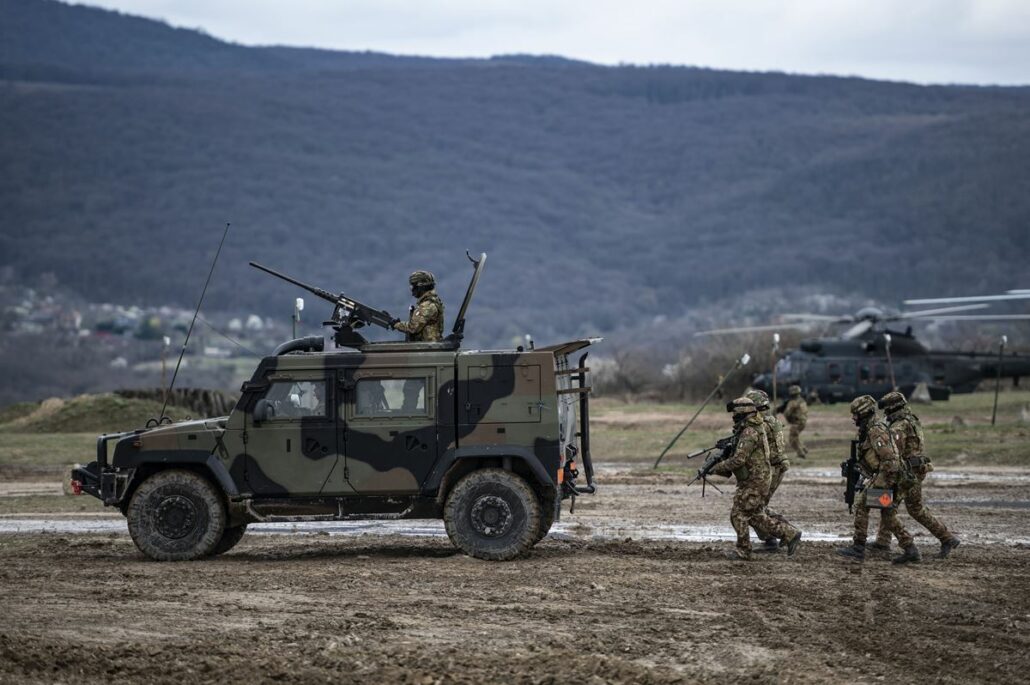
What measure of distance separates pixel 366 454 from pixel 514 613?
3558mm

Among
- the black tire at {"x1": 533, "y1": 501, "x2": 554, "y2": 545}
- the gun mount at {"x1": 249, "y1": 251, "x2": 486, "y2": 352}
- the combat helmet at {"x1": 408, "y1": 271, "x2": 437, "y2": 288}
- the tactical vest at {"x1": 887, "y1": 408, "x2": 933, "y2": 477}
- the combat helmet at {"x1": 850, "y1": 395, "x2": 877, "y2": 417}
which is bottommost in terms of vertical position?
the black tire at {"x1": 533, "y1": 501, "x2": 554, "y2": 545}

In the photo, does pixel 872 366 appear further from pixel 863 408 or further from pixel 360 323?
pixel 360 323

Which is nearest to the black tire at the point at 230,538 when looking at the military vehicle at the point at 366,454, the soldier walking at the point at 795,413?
the military vehicle at the point at 366,454

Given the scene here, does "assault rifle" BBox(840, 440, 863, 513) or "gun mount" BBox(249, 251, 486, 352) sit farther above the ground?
"gun mount" BBox(249, 251, 486, 352)

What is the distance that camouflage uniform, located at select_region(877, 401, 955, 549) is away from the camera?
15.3m

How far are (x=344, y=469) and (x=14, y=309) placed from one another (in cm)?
14618

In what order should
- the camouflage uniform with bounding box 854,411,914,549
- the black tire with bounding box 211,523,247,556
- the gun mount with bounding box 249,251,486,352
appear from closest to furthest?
the camouflage uniform with bounding box 854,411,914,549, the gun mount with bounding box 249,251,486,352, the black tire with bounding box 211,523,247,556

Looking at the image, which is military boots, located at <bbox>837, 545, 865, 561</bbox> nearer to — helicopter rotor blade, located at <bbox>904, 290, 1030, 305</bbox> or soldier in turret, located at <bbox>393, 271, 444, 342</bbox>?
soldier in turret, located at <bbox>393, 271, 444, 342</bbox>

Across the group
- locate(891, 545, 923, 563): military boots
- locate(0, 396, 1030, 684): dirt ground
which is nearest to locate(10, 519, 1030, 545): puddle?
locate(0, 396, 1030, 684): dirt ground

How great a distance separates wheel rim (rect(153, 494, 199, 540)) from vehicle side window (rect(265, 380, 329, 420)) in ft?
3.99

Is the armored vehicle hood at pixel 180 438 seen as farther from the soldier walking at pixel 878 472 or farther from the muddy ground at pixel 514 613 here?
the soldier walking at pixel 878 472

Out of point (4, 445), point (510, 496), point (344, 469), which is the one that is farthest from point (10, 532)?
point (4, 445)

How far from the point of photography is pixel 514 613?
12.5 m

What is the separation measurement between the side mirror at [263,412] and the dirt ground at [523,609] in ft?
4.65
